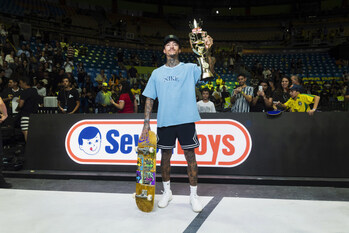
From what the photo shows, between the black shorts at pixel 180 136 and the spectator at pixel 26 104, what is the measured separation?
343 cm

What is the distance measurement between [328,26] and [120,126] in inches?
991

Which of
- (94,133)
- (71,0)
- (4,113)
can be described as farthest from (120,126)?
(71,0)

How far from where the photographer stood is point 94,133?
491 centimetres

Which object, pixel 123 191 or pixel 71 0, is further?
pixel 71 0

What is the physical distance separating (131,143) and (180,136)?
5.59 feet

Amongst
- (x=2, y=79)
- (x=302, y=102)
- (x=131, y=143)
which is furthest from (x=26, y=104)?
(x=2, y=79)

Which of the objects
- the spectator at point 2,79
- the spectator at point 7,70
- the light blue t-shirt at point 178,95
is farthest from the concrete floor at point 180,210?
the spectator at point 7,70

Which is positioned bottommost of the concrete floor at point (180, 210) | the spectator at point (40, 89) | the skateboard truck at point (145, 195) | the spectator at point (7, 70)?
the concrete floor at point (180, 210)

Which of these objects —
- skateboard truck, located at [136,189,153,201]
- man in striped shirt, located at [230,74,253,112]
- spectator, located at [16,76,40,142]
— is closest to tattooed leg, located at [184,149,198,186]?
skateboard truck, located at [136,189,153,201]

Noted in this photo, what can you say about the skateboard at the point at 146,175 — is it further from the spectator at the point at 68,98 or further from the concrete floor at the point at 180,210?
the spectator at the point at 68,98

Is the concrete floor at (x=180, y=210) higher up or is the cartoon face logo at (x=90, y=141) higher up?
the cartoon face logo at (x=90, y=141)

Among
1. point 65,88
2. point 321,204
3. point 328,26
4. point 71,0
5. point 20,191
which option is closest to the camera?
point 321,204

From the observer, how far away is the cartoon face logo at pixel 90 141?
4.89 metres

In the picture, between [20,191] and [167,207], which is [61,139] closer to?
[20,191]
